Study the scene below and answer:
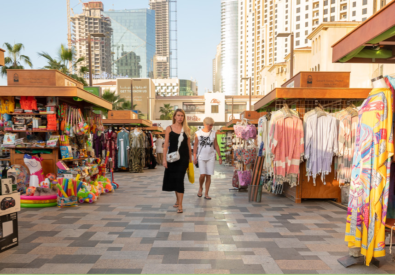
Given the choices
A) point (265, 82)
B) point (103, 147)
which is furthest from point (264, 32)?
point (103, 147)

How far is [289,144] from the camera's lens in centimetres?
588

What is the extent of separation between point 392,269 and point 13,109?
697 cm

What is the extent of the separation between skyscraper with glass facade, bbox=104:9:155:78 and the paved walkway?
139m

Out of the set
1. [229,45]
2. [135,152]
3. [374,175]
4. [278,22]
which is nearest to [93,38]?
[278,22]

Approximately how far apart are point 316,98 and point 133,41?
169 metres

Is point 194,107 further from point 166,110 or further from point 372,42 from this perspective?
point 372,42

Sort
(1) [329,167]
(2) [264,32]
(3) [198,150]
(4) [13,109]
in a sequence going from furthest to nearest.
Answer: (2) [264,32] < (3) [198,150] < (4) [13,109] < (1) [329,167]

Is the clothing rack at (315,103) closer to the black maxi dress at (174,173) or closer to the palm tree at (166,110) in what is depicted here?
the black maxi dress at (174,173)

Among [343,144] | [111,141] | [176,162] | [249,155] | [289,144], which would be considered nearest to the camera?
[176,162]

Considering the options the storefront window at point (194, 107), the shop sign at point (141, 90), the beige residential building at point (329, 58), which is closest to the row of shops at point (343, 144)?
the beige residential building at point (329, 58)

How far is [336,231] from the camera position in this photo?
420cm

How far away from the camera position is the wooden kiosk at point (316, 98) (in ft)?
19.3

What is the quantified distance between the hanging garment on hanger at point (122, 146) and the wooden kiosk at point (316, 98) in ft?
24.3

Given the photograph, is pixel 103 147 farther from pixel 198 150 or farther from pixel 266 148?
pixel 266 148
